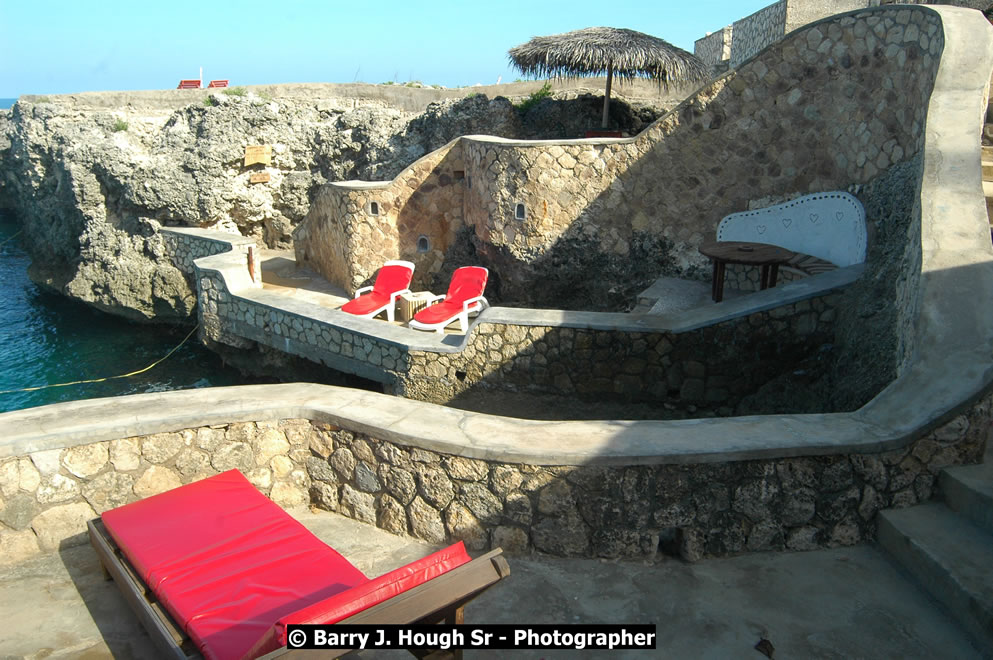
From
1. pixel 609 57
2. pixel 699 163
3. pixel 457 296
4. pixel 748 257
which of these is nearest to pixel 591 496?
pixel 748 257

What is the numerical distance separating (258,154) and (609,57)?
8.80 meters

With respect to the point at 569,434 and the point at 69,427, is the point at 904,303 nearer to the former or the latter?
the point at 569,434

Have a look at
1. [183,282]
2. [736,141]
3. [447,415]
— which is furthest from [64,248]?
[447,415]

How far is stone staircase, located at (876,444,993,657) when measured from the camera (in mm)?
3076

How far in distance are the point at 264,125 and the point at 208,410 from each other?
15.1m

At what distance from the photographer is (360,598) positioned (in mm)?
2365

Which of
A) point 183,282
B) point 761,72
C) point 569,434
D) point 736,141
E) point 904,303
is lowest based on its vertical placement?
point 183,282

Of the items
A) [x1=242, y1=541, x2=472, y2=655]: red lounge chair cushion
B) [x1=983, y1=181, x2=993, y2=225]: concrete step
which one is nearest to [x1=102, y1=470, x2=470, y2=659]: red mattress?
[x1=242, y1=541, x2=472, y2=655]: red lounge chair cushion

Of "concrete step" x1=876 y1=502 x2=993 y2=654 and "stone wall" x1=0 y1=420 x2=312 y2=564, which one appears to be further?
"stone wall" x1=0 y1=420 x2=312 y2=564

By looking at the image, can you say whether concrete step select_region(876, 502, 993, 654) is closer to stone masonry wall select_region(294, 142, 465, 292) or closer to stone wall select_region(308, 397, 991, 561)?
stone wall select_region(308, 397, 991, 561)

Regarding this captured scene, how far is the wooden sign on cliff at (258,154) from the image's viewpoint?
17.2 metres

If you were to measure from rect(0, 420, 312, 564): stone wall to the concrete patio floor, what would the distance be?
0.57 feet

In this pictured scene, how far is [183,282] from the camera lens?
49.0ft

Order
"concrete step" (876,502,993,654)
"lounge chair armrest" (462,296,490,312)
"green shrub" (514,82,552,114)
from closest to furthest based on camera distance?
"concrete step" (876,502,993,654), "lounge chair armrest" (462,296,490,312), "green shrub" (514,82,552,114)
